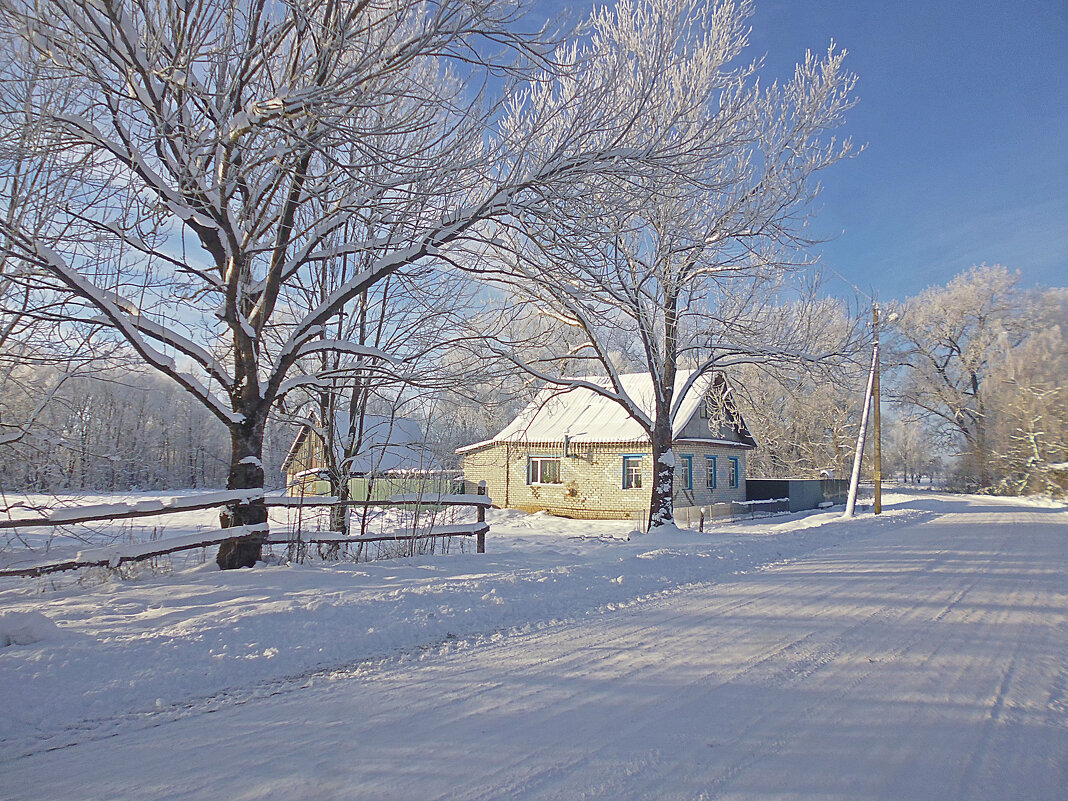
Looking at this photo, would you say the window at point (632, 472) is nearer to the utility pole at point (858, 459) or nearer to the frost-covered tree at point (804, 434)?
the utility pole at point (858, 459)

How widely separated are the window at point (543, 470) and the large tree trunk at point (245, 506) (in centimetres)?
1963

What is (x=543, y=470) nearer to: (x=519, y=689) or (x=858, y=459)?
(x=858, y=459)

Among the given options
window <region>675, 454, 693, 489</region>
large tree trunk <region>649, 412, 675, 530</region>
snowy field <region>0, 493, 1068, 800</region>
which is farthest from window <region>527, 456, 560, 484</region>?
snowy field <region>0, 493, 1068, 800</region>

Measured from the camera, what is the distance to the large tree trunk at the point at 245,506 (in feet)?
28.1

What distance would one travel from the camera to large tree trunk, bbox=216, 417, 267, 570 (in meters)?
8.56

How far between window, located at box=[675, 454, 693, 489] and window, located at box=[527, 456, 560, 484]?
16.5 ft

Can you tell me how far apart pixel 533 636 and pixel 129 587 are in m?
4.50

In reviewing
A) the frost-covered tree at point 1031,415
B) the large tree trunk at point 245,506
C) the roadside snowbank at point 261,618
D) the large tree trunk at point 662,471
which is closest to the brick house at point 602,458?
the large tree trunk at point 662,471

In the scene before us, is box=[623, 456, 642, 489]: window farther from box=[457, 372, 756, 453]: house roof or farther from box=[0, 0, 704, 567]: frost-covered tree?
box=[0, 0, 704, 567]: frost-covered tree

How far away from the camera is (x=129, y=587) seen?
721cm

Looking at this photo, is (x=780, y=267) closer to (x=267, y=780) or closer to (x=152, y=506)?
(x=152, y=506)

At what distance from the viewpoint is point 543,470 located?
2839 cm

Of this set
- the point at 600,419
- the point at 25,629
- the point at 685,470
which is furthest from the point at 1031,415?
the point at 25,629

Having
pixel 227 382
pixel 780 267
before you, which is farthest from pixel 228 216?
pixel 780 267
